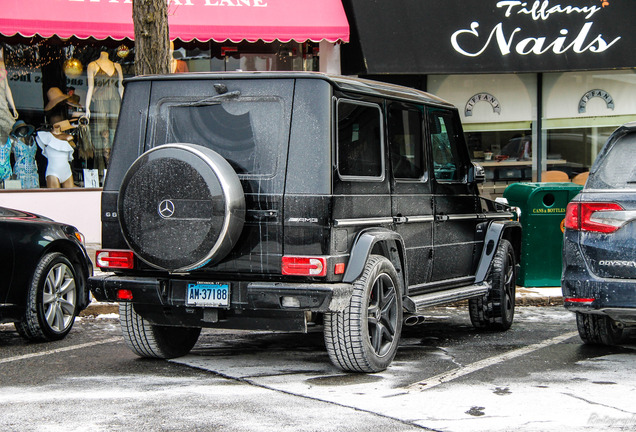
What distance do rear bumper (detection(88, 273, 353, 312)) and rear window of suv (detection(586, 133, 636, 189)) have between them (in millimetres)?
2059

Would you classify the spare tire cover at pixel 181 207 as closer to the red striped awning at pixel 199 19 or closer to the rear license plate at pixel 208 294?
the rear license plate at pixel 208 294

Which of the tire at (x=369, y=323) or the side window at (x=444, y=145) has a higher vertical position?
the side window at (x=444, y=145)

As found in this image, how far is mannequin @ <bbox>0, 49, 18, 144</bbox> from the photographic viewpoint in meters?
14.1

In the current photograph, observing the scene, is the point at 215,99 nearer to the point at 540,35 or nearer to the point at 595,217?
the point at 595,217

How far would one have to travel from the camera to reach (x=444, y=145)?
26.5 feet

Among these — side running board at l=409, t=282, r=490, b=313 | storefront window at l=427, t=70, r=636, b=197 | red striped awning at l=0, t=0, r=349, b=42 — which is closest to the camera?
side running board at l=409, t=282, r=490, b=313

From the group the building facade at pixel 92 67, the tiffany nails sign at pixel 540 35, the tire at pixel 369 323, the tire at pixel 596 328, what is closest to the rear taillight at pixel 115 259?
the tire at pixel 369 323

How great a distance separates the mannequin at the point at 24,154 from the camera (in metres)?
14.2

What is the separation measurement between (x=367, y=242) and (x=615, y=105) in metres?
11.0

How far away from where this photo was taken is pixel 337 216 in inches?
244

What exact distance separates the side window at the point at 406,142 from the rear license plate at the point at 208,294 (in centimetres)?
165

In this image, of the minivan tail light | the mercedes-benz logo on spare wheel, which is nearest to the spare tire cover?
the mercedes-benz logo on spare wheel

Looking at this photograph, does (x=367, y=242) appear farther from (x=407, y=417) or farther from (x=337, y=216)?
(x=407, y=417)

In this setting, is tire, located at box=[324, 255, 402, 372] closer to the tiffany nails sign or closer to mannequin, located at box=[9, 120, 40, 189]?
the tiffany nails sign
